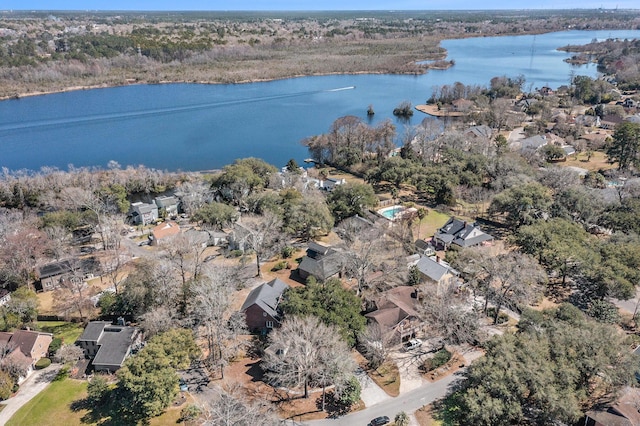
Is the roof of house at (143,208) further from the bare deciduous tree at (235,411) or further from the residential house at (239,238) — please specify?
the bare deciduous tree at (235,411)

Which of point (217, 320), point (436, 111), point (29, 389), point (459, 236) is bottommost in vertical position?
point (29, 389)

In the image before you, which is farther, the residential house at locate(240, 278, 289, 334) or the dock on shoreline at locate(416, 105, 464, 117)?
the dock on shoreline at locate(416, 105, 464, 117)

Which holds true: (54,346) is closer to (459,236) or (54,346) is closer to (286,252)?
(286,252)

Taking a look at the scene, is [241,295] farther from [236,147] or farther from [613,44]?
[613,44]

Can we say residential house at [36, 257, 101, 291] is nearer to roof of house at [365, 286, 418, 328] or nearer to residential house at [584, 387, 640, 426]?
roof of house at [365, 286, 418, 328]

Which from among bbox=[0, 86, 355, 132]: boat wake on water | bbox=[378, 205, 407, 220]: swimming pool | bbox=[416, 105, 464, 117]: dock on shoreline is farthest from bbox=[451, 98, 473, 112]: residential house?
bbox=[378, 205, 407, 220]: swimming pool

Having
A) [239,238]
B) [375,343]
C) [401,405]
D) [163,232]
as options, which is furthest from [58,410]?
[163,232]

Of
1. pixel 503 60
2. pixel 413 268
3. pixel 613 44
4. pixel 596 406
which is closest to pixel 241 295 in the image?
pixel 413 268

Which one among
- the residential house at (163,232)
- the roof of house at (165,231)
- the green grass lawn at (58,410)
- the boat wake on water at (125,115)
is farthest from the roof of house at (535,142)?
the green grass lawn at (58,410)
